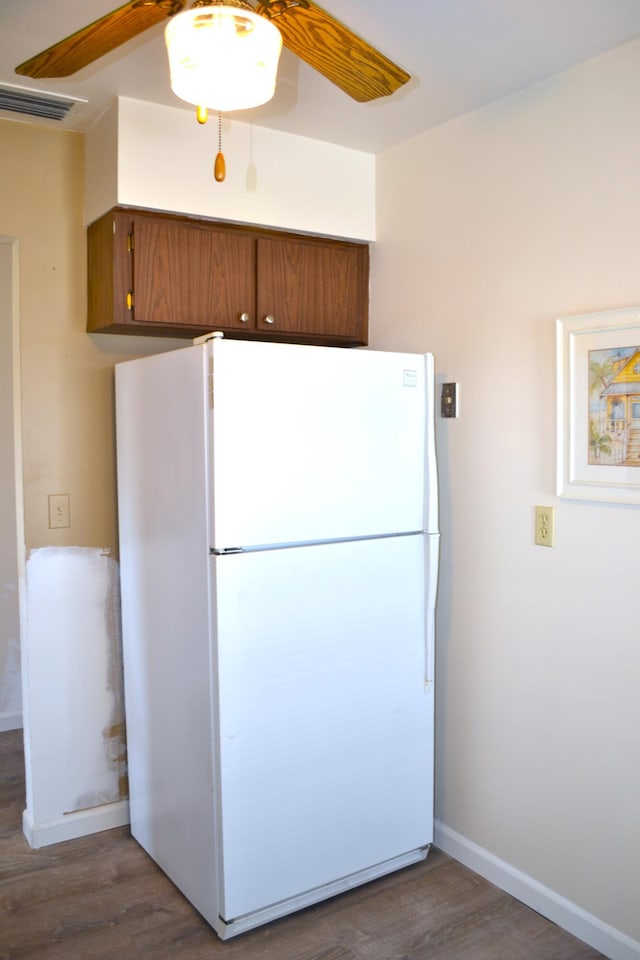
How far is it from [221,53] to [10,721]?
3293 mm

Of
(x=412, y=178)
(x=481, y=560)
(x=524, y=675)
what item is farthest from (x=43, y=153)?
(x=524, y=675)

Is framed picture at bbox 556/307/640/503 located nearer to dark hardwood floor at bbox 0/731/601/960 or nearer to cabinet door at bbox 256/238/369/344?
cabinet door at bbox 256/238/369/344

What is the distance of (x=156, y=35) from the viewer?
1950 mm

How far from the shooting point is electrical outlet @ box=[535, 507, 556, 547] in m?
2.24

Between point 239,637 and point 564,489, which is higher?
point 564,489

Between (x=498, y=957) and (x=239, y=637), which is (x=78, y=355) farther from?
(x=498, y=957)

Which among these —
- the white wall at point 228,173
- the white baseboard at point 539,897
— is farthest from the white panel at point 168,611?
the white baseboard at point 539,897

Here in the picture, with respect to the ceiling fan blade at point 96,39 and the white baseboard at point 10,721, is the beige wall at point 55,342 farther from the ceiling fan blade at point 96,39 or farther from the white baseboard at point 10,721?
the white baseboard at point 10,721

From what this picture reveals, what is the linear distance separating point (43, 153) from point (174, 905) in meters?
2.46

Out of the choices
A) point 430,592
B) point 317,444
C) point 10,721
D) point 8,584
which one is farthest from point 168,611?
point 10,721

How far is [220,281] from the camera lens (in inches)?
103

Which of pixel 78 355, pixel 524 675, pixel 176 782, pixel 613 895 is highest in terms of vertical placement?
pixel 78 355

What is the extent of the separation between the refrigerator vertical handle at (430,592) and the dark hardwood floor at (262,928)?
65cm

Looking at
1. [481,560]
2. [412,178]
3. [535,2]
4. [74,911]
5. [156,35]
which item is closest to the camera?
[535,2]
